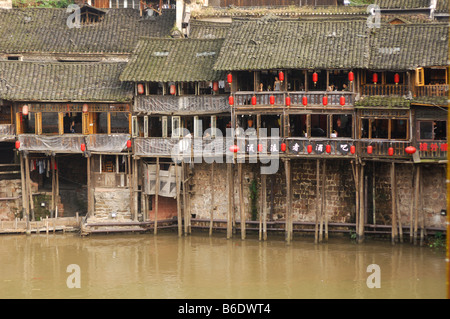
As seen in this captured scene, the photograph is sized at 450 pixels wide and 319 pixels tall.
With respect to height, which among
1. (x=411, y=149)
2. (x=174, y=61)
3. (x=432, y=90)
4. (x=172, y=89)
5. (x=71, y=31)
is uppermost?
(x=71, y=31)

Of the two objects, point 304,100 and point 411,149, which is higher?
point 304,100

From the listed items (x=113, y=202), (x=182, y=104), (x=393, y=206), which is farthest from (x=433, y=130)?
(x=113, y=202)

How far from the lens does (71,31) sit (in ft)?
177

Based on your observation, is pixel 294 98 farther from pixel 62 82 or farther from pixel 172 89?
pixel 62 82

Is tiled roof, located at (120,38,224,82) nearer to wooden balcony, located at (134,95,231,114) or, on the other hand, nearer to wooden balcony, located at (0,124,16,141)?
wooden balcony, located at (134,95,231,114)

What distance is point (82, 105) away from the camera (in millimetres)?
46719

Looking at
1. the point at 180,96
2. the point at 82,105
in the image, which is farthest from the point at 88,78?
the point at 180,96

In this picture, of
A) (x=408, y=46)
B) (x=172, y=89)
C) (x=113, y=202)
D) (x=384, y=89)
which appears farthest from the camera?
(x=113, y=202)

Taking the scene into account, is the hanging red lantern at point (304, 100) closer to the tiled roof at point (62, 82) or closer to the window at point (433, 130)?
the window at point (433, 130)

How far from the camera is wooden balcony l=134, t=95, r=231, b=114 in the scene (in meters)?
45.2

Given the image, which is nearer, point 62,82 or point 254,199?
point 254,199

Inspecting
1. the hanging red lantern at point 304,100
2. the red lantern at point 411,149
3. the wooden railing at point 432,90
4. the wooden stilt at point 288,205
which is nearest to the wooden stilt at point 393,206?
the red lantern at point 411,149

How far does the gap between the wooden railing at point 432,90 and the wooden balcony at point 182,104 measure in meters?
9.64

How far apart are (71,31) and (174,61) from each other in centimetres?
1081
